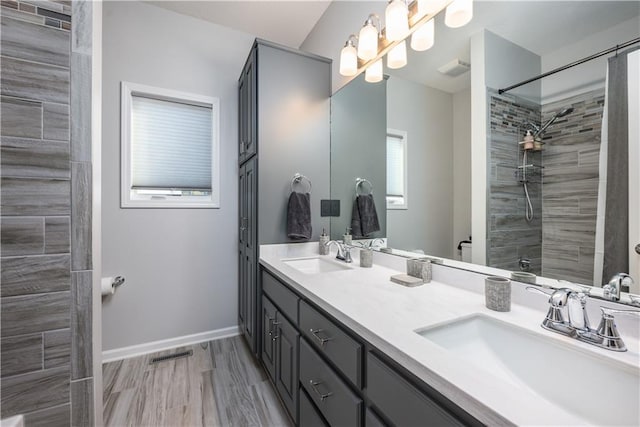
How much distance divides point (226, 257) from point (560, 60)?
2.40 metres

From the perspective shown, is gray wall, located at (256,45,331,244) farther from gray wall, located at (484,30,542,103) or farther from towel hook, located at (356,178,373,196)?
gray wall, located at (484,30,542,103)

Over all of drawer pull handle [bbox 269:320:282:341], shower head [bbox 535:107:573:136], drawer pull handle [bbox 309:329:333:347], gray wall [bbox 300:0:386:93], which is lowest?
drawer pull handle [bbox 269:320:282:341]

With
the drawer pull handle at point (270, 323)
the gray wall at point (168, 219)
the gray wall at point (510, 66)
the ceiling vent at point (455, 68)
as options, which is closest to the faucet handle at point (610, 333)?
the gray wall at point (510, 66)

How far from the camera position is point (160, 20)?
6.93ft

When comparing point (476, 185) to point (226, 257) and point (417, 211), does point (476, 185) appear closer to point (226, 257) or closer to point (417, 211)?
point (417, 211)

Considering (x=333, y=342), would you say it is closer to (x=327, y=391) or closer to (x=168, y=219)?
(x=327, y=391)

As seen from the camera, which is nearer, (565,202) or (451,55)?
(565,202)

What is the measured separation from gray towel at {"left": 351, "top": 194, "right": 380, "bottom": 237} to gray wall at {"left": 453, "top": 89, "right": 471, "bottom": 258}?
59 cm

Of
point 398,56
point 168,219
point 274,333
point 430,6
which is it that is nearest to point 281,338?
point 274,333

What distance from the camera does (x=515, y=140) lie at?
921mm

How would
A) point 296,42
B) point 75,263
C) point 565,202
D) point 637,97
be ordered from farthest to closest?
1. point 296,42
2. point 75,263
3. point 565,202
4. point 637,97

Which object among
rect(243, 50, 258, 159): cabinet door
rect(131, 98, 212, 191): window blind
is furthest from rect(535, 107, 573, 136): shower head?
rect(131, 98, 212, 191): window blind

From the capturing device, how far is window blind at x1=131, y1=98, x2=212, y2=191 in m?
2.09

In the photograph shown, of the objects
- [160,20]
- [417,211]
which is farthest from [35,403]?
[160,20]
